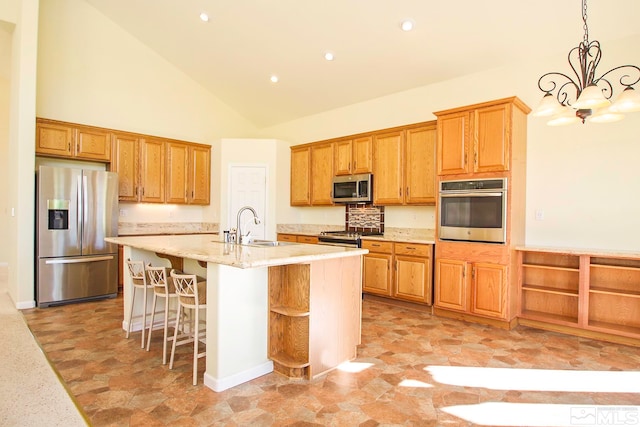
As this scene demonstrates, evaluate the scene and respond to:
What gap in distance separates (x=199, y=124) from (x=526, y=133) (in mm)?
5464

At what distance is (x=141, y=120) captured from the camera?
612cm

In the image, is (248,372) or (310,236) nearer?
(248,372)

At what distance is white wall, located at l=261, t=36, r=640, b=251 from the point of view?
365 cm

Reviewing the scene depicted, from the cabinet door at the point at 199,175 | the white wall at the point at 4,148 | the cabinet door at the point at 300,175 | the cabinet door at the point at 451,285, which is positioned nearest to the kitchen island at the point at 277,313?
the cabinet door at the point at 451,285

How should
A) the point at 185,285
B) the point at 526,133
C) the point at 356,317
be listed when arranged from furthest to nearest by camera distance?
the point at 526,133, the point at 356,317, the point at 185,285

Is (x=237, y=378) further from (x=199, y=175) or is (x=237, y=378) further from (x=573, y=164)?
(x=199, y=175)

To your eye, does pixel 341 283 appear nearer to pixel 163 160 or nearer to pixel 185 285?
pixel 185 285

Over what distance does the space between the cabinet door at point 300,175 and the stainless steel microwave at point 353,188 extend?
70 cm

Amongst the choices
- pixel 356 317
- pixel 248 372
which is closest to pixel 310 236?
pixel 356 317

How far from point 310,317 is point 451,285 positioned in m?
2.25

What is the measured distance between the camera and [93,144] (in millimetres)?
5340

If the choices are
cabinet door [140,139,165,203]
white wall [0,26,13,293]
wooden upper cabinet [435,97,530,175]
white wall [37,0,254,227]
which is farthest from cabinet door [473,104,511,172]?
white wall [0,26,13,293]

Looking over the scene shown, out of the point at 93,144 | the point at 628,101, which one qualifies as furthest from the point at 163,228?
the point at 628,101

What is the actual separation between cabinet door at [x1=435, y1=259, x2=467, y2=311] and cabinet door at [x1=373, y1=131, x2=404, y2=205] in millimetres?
1177
